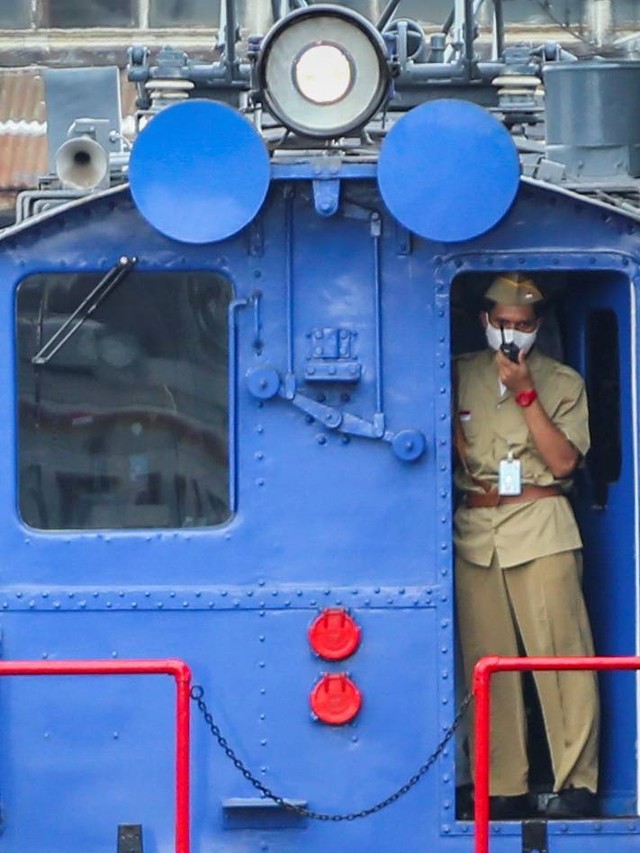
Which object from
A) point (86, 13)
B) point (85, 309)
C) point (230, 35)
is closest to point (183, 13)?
point (86, 13)

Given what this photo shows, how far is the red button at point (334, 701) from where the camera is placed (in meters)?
6.43

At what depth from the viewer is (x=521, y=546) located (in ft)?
21.9

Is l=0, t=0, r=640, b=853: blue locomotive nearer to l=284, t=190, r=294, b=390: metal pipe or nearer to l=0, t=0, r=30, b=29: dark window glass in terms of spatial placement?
l=284, t=190, r=294, b=390: metal pipe

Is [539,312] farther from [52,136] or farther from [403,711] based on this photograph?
[52,136]

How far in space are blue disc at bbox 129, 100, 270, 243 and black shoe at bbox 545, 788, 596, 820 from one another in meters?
2.26

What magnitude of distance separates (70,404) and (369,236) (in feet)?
3.77

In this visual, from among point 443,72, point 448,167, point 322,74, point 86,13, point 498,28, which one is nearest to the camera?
point 448,167

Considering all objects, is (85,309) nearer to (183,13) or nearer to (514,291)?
(514,291)

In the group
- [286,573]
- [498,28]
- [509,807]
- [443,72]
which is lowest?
[509,807]

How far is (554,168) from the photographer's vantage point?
6609 millimetres

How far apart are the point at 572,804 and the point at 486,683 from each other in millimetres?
1083

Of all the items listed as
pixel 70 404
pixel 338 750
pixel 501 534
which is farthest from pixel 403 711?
pixel 70 404

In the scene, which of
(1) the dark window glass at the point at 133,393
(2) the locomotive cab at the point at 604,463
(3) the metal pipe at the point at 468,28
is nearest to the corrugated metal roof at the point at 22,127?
(3) the metal pipe at the point at 468,28

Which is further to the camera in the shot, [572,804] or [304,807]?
[572,804]
